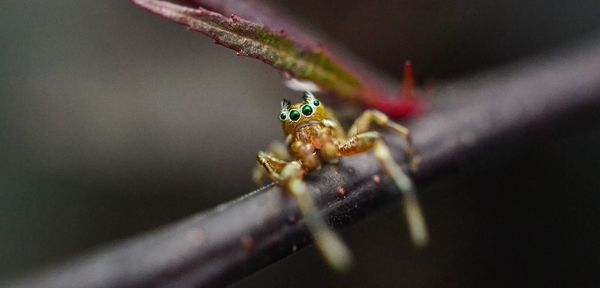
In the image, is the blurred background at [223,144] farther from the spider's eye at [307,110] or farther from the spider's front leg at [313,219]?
the spider's front leg at [313,219]

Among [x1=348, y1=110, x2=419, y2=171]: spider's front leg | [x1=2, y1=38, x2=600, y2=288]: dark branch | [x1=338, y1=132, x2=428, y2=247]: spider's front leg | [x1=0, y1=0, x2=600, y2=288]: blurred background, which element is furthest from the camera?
[x1=0, y1=0, x2=600, y2=288]: blurred background

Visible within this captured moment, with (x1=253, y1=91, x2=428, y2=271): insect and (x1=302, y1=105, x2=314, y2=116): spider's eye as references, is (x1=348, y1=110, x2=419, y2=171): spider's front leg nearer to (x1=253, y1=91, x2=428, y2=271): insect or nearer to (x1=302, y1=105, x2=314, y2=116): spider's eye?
(x1=253, y1=91, x2=428, y2=271): insect

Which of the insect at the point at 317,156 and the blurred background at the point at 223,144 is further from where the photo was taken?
the blurred background at the point at 223,144

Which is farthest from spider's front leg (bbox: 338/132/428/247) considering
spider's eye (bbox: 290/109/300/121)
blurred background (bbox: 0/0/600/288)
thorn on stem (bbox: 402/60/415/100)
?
blurred background (bbox: 0/0/600/288)

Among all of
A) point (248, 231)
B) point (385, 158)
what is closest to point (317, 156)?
point (385, 158)

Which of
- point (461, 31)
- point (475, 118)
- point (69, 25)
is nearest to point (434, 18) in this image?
point (461, 31)

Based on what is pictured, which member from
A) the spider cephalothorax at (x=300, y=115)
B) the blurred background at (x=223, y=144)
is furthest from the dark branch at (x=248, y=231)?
the blurred background at (x=223, y=144)
